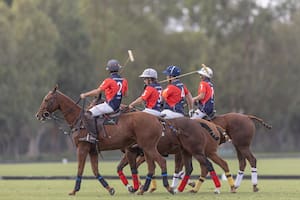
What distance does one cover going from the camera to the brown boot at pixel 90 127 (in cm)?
2220

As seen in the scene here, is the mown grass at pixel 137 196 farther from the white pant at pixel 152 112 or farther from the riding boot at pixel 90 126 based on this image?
the white pant at pixel 152 112

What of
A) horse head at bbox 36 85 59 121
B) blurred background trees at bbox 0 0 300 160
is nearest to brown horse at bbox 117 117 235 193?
horse head at bbox 36 85 59 121

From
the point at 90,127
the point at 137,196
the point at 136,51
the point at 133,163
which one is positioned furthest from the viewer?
the point at 136,51

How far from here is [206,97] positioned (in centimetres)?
2405

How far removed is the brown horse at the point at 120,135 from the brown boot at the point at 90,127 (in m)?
0.11

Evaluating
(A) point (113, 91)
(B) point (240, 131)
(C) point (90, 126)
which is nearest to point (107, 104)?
(A) point (113, 91)

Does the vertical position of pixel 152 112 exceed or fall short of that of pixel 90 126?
it exceeds it

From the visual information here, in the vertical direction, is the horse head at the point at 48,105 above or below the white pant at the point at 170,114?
above

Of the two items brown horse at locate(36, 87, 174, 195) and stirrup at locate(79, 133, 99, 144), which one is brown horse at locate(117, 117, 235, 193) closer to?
brown horse at locate(36, 87, 174, 195)

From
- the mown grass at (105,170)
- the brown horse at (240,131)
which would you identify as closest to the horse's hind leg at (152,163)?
the brown horse at (240,131)

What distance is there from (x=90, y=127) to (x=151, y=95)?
181 cm

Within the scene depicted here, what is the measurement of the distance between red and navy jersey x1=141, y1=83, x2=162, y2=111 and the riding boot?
56.7 inches

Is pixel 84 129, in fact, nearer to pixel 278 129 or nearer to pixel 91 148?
pixel 91 148

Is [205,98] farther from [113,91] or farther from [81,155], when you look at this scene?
[81,155]
